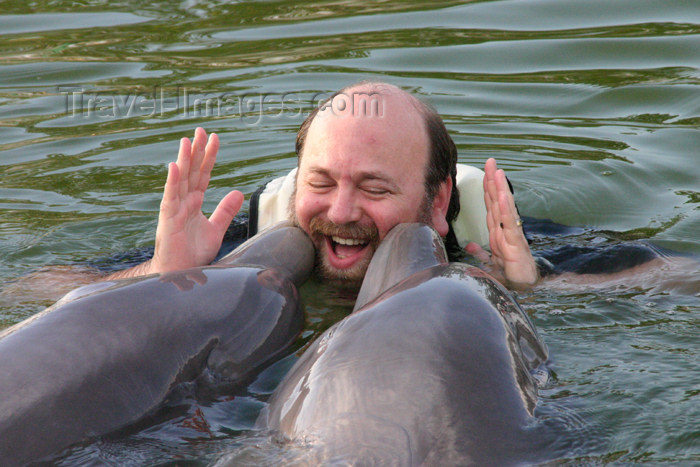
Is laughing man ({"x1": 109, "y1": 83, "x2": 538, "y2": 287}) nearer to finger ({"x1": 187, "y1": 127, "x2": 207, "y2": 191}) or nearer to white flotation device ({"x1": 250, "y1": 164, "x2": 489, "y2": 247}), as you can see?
finger ({"x1": 187, "y1": 127, "x2": 207, "y2": 191})

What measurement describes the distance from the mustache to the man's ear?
0.52 meters

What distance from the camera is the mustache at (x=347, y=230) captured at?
15.2 ft

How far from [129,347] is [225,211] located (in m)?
1.85

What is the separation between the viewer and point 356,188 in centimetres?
468

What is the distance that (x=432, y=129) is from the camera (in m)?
5.07

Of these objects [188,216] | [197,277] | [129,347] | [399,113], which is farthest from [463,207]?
[129,347]

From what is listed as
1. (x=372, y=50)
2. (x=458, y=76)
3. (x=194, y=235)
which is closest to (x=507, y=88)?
(x=458, y=76)

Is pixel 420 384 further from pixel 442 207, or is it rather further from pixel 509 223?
pixel 442 207

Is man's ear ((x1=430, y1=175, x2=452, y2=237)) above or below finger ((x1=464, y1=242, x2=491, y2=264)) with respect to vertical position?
above

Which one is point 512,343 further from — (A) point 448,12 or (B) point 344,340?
(A) point 448,12

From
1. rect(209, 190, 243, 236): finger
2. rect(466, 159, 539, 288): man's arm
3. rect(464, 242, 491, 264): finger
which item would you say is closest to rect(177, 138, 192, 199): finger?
rect(209, 190, 243, 236): finger

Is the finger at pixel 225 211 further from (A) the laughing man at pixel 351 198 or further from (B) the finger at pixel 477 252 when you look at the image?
(B) the finger at pixel 477 252

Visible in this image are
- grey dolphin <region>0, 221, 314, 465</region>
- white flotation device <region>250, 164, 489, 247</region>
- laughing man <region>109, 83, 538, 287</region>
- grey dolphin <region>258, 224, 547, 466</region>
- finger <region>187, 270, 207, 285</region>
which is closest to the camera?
grey dolphin <region>258, 224, 547, 466</region>

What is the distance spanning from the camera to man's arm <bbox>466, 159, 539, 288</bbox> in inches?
183
